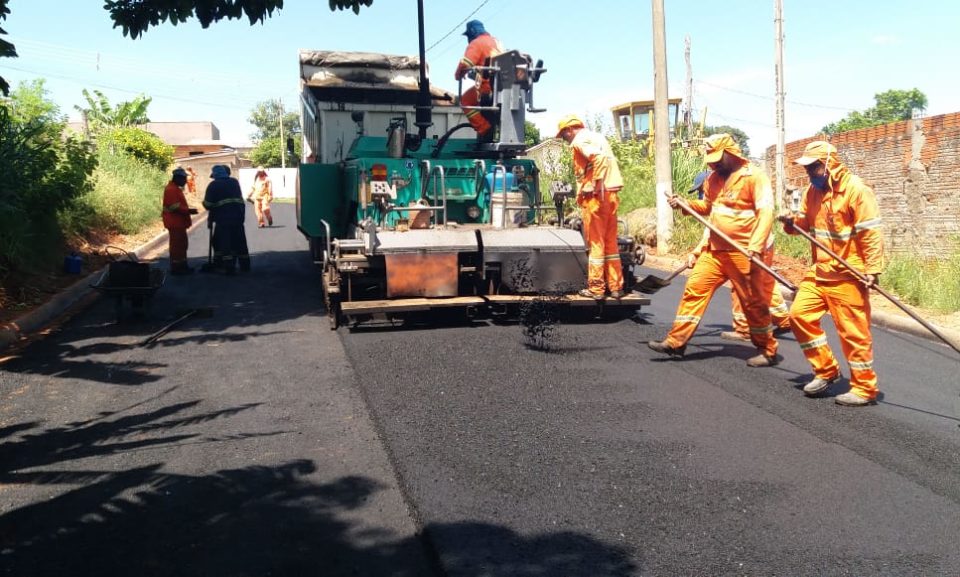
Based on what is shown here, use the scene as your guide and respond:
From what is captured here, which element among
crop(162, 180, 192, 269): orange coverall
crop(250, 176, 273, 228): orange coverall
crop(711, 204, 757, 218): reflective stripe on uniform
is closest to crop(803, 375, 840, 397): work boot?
crop(711, 204, 757, 218): reflective stripe on uniform

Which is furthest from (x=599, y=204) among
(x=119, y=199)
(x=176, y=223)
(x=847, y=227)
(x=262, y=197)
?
(x=262, y=197)

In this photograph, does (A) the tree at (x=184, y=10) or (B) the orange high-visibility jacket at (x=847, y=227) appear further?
(A) the tree at (x=184, y=10)

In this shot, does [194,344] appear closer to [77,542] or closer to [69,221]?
[77,542]

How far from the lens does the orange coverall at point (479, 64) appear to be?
8867 millimetres

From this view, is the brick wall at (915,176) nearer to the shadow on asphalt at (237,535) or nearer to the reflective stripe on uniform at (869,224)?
the reflective stripe on uniform at (869,224)

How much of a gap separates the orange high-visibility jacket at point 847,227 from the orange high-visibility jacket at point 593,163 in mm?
2430

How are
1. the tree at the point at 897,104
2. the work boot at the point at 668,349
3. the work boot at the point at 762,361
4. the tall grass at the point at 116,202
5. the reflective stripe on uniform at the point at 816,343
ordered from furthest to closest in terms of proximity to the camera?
the tree at the point at 897,104 → the tall grass at the point at 116,202 → the work boot at the point at 668,349 → the work boot at the point at 762,361 → the reflective stripe on uniform at the point at 816,343

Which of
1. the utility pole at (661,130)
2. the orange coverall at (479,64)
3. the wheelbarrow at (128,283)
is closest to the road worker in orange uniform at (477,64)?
the orange coverall at (479,64)

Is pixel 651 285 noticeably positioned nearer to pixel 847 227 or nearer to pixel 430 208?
pixel 430 208

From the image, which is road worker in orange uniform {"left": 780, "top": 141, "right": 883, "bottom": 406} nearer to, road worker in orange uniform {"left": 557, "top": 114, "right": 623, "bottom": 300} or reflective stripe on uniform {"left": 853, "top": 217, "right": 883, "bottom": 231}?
reflective stripe on uniform {"left": 853, "top": 217, "right": 883, "bottom": 231}

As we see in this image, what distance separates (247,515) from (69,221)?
1112cm

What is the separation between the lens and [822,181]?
17.8 ft

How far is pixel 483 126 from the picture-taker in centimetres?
914

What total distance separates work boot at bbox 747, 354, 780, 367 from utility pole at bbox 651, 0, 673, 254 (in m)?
7.52
